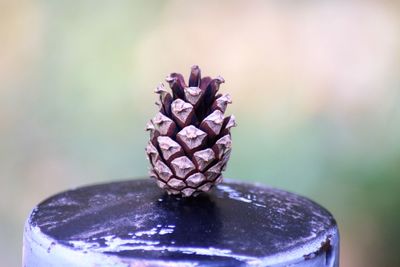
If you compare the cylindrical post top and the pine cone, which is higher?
the pine cone

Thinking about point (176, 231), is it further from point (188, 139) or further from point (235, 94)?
point (235, 94)

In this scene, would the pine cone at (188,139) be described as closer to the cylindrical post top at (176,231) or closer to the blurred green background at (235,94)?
the cylindrical post top at (176,231)

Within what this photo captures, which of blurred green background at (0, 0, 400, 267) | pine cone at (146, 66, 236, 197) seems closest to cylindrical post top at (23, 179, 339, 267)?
pine cone at (146, 66, 236, 197)

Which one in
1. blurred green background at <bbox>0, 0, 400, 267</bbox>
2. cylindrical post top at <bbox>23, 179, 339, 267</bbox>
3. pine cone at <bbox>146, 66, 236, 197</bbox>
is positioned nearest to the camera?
cylindrical post top at <bbox>23, 179, 339, 267</bbox>

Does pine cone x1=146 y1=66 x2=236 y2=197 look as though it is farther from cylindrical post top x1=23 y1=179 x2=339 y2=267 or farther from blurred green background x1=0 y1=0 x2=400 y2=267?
blurred green background x1=0 y1=0 x2=400 y2=267

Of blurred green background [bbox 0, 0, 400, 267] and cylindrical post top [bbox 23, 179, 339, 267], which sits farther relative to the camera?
blurred green background [bbox 0, 0, 400, 267]
